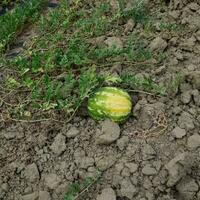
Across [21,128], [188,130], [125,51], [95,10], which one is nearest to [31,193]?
[21,128]

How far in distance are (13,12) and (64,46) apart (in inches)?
37.1

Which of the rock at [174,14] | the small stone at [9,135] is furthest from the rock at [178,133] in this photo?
the rock at [174,14]

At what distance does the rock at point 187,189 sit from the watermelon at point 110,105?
742 mm

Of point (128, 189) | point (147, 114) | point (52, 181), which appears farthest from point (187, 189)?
point (52, 181)

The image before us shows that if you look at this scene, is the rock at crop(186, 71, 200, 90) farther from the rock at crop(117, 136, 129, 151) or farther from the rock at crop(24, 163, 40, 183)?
the rock at crop(24, 163, 40, 183)

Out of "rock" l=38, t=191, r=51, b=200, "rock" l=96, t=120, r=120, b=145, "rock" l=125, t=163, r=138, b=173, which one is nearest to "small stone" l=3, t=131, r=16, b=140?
"rock" l=38, t=191, r=51, b=200

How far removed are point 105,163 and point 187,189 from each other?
660mm

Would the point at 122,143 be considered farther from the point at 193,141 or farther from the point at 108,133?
the point at 193,141

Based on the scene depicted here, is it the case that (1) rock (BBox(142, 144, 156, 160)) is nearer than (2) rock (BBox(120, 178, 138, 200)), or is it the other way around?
(2) rock (BBox(120, 178, 138, 200))

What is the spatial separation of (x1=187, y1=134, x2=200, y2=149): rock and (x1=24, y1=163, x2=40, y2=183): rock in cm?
121

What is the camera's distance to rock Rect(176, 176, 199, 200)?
357cm

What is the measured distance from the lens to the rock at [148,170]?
3.71 m

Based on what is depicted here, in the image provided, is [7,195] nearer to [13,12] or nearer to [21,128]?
[21,128]

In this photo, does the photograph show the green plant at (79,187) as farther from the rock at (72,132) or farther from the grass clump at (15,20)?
the grass clump at (15,20)
